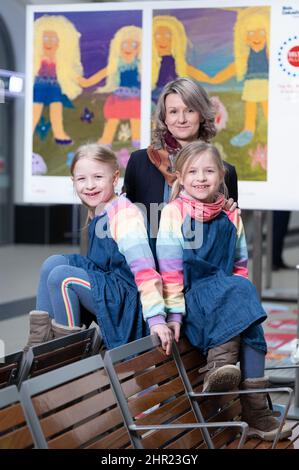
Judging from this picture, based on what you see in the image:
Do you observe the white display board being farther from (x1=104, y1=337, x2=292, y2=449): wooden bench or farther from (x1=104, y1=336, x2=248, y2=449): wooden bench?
(x1=104, y1=336, x2=248, y2=449): wooden bench

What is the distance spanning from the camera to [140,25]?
18.9 ft

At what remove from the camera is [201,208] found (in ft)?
12.0

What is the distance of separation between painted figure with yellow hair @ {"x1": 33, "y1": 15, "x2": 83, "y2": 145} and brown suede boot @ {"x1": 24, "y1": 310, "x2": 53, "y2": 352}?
2.51m

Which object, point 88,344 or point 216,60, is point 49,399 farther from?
point 216,60

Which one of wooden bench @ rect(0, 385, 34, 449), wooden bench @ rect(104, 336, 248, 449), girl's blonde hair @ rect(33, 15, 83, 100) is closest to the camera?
wooden bench @ rect(0, 385, 34, 449)

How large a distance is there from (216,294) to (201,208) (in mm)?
331

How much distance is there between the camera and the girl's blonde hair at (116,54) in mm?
5785

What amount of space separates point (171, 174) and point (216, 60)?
5.84ft

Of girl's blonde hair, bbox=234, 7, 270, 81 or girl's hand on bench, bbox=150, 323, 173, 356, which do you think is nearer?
girl's hand on bench, bbox=150, 323, 173, 356

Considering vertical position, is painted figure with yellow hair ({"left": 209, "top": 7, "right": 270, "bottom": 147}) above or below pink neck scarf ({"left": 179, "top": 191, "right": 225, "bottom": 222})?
above

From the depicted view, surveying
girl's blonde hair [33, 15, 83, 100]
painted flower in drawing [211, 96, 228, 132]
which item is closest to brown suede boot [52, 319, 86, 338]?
painted flower in drawing [211, 96, 228, 132]

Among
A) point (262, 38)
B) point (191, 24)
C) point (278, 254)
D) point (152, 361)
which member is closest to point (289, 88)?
point (262, 38)

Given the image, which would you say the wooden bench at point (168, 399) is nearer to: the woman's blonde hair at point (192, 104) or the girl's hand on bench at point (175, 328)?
the girl's hand on bench at point (175, 328)

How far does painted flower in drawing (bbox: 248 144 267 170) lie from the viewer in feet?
18.8
